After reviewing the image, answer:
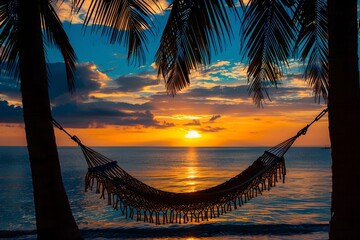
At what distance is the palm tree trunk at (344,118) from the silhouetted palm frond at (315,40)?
3.23 ft

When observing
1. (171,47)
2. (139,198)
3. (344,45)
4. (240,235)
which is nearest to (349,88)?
(344,45)

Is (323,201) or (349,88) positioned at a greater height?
(349,88)

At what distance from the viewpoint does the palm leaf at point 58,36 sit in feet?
10.9

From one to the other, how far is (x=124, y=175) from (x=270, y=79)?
5.67 feet

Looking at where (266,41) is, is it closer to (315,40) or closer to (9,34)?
(315,40)

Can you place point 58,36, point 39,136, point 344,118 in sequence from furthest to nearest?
point 58,36 → point 39,136 → point 344,118

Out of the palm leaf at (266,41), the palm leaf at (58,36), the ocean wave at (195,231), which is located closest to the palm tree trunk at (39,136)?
the palm leaf at (58,36)

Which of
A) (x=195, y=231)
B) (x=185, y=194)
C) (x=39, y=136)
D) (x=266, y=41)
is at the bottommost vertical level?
(x=195, y=231)

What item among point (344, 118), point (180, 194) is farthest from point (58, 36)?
point (344, 118)

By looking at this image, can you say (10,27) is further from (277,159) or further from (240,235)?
(240,235)

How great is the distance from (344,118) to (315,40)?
5.61 feet

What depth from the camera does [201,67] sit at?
10.1ft

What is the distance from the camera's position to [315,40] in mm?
3500

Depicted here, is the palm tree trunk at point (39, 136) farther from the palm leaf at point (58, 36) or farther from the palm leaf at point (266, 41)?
the palm leaf at point (266, 41)
